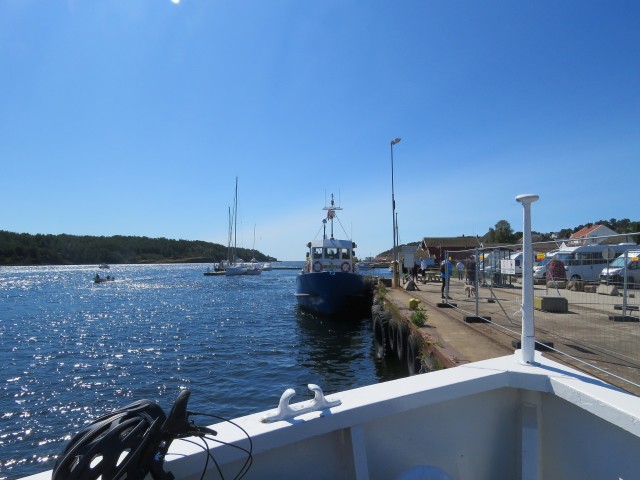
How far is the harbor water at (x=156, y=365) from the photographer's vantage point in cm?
780

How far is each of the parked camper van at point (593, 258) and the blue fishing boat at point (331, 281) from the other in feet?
42.7

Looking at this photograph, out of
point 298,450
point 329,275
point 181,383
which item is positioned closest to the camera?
point 298,450

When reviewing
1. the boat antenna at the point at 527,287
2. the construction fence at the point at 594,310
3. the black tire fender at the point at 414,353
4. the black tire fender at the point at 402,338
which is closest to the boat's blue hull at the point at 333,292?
the black tire fender at the point at 402,338

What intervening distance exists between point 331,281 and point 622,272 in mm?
13565

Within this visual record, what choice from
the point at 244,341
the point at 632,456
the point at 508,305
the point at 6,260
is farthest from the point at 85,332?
the point at 6,260

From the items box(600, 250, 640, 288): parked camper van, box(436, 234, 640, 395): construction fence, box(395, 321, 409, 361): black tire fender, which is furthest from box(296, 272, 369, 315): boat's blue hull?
box(600, 250, 640, 288): parked camper van

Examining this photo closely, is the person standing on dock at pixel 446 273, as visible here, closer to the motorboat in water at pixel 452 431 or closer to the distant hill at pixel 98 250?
the motorboat in water at pixel 452 431

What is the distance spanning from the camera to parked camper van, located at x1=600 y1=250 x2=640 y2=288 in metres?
5.23

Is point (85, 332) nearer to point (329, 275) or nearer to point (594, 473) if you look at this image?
point (329, 275)

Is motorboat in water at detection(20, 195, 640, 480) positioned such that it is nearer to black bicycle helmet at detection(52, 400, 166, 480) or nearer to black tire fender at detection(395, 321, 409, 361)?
black bicycle helmet at detection(52, 400, 166, 480)

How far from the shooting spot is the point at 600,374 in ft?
15.8

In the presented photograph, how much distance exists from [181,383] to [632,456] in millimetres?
9316

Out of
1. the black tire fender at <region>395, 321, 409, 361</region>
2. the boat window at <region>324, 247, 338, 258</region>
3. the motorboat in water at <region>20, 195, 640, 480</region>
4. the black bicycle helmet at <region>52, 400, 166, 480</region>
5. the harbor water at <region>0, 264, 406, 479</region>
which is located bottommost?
the harbor water at <region>0, 264, 406, 479</region>

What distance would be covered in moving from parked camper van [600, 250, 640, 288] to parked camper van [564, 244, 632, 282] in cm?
8
